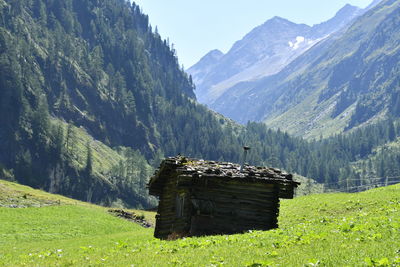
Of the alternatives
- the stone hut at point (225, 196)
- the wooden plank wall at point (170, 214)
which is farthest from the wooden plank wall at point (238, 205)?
the wooden plank wall at point (170, 214)

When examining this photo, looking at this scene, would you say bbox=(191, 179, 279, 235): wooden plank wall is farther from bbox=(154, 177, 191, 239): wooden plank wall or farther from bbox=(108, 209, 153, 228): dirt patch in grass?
bbox=(108, 209, 153, 228): dirt patch in grass

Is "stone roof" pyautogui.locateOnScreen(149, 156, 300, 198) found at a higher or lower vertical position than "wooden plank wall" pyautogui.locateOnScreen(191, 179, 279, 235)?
higher

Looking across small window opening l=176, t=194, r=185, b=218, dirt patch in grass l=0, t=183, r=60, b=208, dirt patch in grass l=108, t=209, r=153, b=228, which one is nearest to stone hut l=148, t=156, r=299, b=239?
small window opening l=176, t=194, r=185, b=218

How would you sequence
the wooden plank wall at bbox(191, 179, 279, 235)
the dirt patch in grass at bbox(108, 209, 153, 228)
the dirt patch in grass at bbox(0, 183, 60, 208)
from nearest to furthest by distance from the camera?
the wooden plank wall at bbox(191, 179, 279, 235)
the dirt patch in grass at bbox(0, 183, 60, 208)
the dirt patch in grass at bbox(108, 209, 153, 228)

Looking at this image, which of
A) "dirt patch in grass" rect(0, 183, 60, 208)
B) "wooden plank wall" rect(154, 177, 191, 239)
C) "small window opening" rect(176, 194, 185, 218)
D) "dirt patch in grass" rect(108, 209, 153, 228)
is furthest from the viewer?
"dirt patch in grass" rect(108, 209, 153, 228)

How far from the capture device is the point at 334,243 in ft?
56.1

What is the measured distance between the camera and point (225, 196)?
31.8 m

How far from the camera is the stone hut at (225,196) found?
30641 mm

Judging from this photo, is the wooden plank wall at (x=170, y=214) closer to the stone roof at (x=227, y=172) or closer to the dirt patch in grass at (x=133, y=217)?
the stone roof at (x=227, y=172)

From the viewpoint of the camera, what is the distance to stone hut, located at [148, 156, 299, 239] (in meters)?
30.6

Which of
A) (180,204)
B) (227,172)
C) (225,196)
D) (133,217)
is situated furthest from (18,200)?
(227,172)

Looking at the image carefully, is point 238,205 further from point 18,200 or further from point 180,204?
point 18,200

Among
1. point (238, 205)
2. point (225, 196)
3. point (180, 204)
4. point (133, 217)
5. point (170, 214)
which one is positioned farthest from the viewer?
point (133, 217)

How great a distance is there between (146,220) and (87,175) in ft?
348
